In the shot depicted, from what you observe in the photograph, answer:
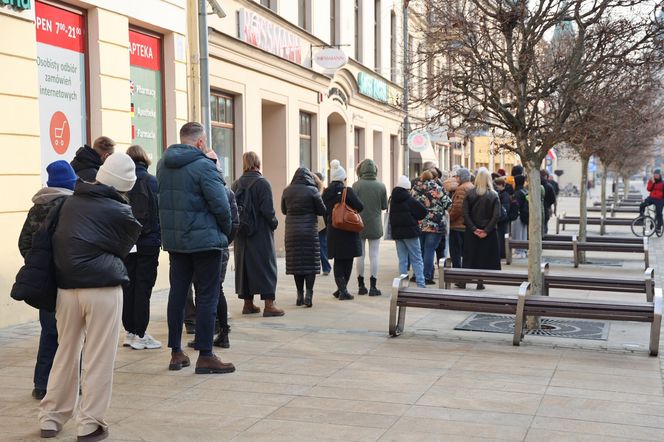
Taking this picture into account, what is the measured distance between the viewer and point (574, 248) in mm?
15852

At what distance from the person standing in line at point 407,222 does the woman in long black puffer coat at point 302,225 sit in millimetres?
1656

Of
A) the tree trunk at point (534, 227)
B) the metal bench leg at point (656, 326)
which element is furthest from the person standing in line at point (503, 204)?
the metal bench leg at point (656, 326)

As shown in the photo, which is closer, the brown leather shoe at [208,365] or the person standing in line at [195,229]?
the person standing in line at [195,229]

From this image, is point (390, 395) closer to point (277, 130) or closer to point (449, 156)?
point (277, 130)

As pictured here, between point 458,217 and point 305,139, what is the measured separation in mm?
7648

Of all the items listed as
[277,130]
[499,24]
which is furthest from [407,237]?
[277,130]

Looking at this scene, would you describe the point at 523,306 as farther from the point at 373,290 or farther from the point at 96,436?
the point at 96,436

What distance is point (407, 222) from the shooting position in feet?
38.6

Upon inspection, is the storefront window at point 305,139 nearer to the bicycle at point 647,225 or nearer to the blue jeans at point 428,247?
the blue jeans at point 428,247

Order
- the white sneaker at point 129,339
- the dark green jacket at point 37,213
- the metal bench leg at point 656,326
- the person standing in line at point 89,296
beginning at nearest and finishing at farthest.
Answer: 1. the person standing in line at point 89,296
2. the dark green jacket at point 37,213
3. the metal bench leg at point 656,326
4. the white sneaker at point 129,339

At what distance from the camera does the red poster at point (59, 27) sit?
1008 cm

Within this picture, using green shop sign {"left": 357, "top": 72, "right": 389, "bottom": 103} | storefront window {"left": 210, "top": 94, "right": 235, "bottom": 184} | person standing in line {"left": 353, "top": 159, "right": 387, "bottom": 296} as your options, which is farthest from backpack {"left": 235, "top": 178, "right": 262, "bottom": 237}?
green shop sign {"left": 357, "top": 72, "right": 389, "bottom": 103}

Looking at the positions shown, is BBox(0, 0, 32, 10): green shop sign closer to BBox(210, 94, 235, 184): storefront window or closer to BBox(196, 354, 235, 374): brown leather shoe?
BBox(196, 354, 235, 374): brown leather shoe

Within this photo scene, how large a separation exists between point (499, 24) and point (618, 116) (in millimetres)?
1892
